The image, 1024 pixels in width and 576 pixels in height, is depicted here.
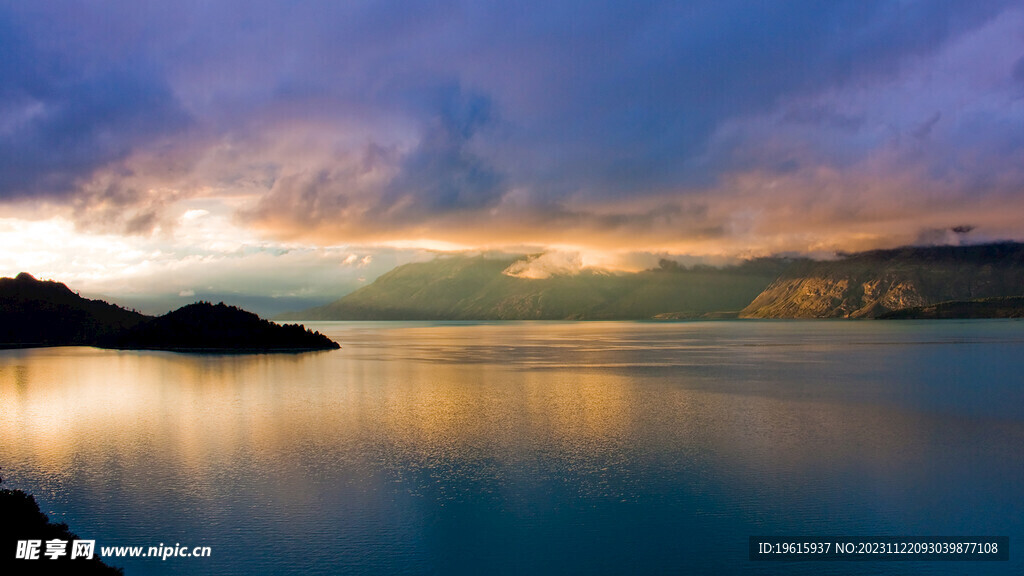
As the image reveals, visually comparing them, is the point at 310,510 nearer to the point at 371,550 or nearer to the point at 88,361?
the point at 371,550

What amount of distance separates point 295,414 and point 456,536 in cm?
3354

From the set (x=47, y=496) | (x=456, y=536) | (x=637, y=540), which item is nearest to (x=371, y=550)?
(x=456, y=536)

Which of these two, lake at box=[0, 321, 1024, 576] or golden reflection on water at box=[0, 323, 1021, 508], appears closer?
lake at box=[0, 321, 1024, 576]

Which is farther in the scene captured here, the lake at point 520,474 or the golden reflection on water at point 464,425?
the golden reflection on water at point 464,425

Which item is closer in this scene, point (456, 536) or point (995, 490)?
point (456, 536)

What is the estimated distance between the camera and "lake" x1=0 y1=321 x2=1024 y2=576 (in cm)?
2312

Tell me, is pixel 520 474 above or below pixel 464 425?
below

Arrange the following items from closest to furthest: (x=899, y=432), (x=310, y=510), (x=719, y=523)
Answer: (x=719, y=523) < (x=310, y=510) < (x=899, y=432)

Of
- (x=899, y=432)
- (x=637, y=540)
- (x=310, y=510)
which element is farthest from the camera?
(x=899, y=432)

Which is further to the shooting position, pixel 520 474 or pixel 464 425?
pixel 464 425

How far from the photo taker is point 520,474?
3228cm

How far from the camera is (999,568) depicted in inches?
859

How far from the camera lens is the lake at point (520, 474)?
23.1m

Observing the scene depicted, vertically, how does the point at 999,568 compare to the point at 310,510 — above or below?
below
